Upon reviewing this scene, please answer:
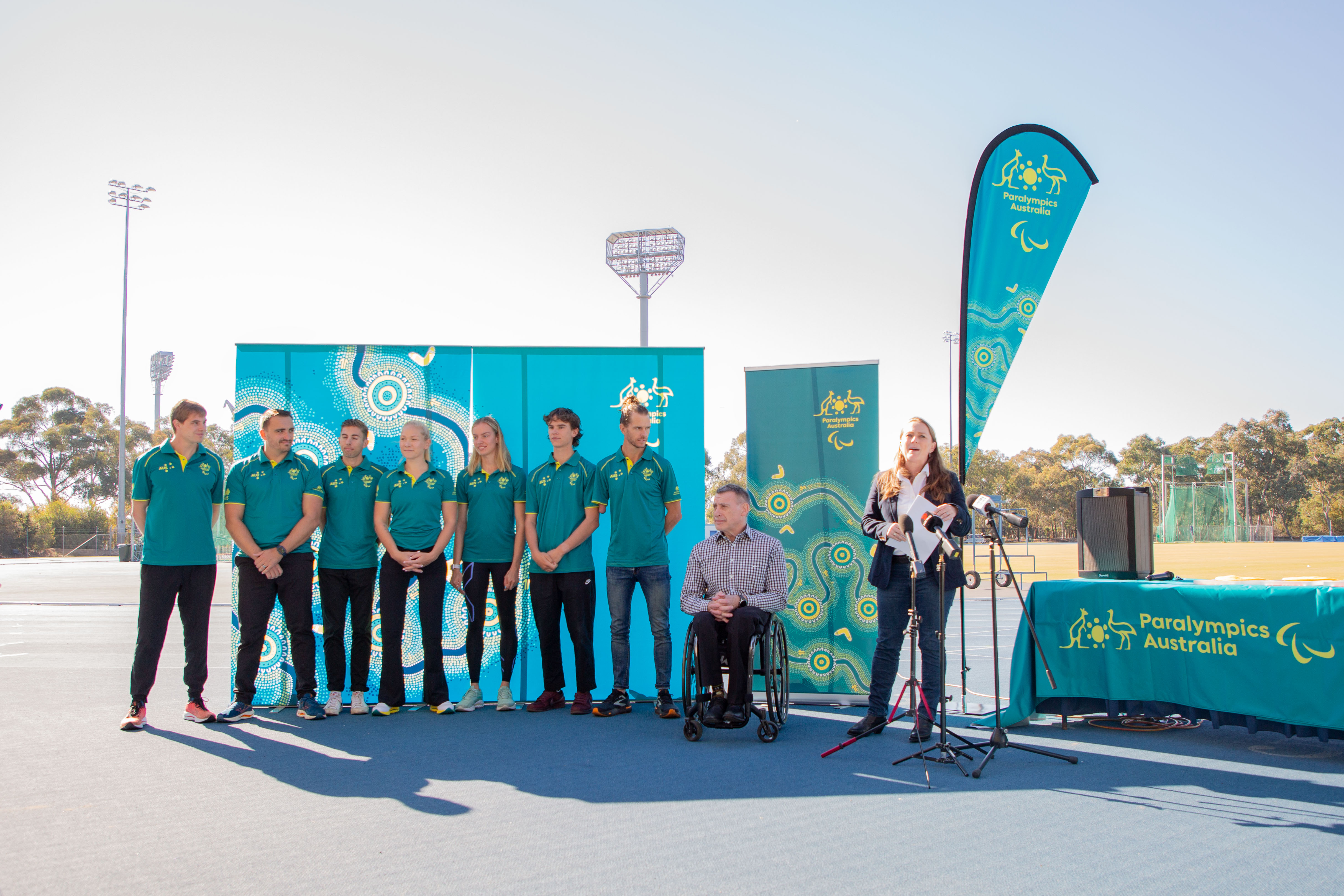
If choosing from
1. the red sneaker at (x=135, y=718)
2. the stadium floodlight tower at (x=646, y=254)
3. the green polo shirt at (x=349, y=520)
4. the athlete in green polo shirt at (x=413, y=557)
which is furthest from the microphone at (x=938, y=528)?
the stadium floodlight tower at (x=646, y=254)

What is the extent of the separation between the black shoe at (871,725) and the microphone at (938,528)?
37.2 inches

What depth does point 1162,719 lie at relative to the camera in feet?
Result: 13.9

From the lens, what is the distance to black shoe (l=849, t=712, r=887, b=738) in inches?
153

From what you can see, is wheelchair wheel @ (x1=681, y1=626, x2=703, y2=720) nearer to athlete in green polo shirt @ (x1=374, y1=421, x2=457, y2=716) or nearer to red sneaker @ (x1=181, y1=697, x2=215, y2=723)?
athlete in green polo shirt @ (x1=374, y1=421, x2=457, y2=716)

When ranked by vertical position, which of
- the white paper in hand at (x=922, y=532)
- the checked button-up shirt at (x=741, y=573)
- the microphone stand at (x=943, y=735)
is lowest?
the microphone stand at (x=943, y=735)

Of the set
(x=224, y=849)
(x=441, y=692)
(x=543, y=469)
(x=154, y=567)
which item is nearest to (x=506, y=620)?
(x=441, y=692)

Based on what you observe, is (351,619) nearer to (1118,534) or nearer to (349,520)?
(349,520)

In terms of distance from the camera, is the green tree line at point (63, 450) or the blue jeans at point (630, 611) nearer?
the blue jeans at point (630, 611)

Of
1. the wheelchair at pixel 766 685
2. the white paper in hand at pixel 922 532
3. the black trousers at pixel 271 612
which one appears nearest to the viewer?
the white paper in hand at pixel 922 532

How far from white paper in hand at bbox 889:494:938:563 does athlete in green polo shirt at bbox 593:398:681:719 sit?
134 cm

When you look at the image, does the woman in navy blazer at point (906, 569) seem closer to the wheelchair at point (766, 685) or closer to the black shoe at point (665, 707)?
the wheelchair at point (766, 685)

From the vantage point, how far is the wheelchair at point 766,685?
152 inches

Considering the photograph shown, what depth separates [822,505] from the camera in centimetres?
488

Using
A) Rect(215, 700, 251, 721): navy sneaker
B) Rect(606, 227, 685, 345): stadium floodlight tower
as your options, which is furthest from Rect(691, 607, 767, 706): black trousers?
Rect(606, 227, 685, 345): stadium floodlight tower
